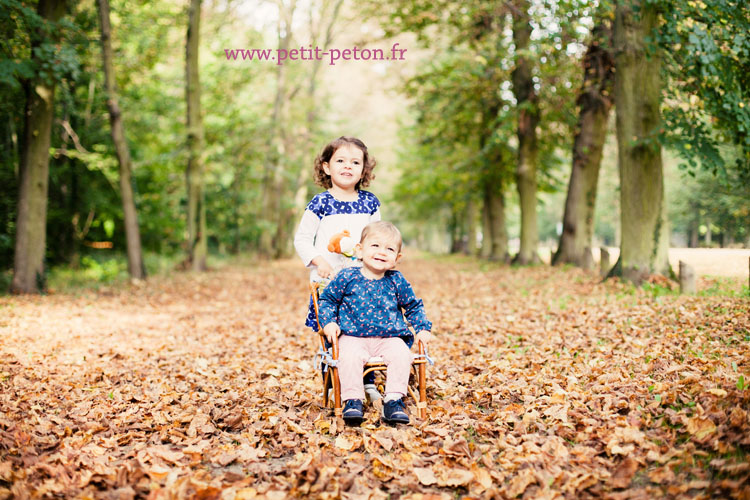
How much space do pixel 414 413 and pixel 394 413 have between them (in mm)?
336

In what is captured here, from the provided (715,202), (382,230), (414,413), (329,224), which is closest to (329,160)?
(329,224)

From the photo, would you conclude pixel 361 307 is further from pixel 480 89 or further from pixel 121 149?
pixel 480 89

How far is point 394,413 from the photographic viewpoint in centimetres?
356

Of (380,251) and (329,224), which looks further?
(329,224)

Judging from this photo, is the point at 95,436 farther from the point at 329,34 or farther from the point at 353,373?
the point at 329,34

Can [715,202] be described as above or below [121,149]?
below

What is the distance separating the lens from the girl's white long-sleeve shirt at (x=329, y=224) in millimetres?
3967

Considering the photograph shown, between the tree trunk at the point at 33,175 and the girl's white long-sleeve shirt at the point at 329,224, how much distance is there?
325 inches

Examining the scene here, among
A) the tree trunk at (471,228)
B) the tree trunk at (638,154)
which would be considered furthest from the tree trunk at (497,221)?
the tree trunk at (638,154)

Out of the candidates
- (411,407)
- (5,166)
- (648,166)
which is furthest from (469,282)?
(5,166)

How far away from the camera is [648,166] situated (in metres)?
8.66

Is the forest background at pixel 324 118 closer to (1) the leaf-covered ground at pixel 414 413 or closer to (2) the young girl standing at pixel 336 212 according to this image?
(1) the leaf-covered ground at pixel 414 413

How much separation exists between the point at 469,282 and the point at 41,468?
34.5 ft

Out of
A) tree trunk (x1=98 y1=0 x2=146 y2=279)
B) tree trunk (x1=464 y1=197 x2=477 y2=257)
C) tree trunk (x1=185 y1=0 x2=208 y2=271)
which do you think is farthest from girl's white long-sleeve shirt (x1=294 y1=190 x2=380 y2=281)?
tree trunk (x1=464 y1=197 x2=477 y2=257)
